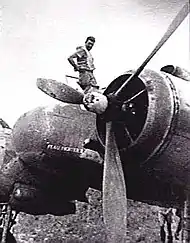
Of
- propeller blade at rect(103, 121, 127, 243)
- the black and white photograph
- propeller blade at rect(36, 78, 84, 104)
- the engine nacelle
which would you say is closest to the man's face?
the black and white photograph

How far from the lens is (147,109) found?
5965mm

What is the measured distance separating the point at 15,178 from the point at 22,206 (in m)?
0.52

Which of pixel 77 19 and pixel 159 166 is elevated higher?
pixel 77 19

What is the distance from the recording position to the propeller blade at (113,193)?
5582mm

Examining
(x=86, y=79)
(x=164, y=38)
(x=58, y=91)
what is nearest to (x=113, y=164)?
(x=58, y=91)

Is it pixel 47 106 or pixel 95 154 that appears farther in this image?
pixel 47 106

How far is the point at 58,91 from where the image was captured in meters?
6.61

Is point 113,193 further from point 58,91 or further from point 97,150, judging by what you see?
point 58,91

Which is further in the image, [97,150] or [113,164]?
[97,150]

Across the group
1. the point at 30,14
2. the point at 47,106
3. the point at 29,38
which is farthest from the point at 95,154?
the point at 29,38

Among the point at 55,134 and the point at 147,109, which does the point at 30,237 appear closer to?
the point at 55,134

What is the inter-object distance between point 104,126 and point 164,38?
157cm

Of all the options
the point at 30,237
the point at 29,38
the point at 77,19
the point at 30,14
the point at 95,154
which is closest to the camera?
the point at 95,154

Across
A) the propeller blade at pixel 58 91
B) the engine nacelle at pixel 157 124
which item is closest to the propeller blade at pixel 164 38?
the engine nacelle at pixel 157 124
